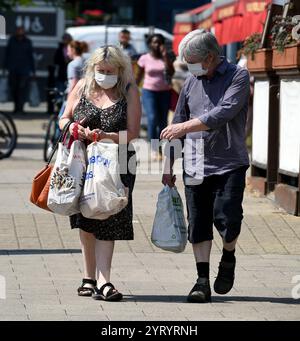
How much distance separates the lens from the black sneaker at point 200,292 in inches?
324

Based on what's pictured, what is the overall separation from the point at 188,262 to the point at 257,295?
1433 millimetres

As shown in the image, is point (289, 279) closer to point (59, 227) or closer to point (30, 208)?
point (59, 227)

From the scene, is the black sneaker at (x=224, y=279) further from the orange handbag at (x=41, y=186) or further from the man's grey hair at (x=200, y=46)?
the man's grey hair at (x=200, y=46)

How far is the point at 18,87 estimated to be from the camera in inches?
1214

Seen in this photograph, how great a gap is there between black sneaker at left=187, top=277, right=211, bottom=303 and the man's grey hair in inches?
56.6

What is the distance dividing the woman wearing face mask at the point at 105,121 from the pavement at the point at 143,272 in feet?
0.91

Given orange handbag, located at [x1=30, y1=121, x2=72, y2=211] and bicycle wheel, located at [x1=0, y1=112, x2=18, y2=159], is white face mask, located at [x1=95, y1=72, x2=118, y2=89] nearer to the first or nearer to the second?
orange handbag, located at [x1=30, y1=121, x2=72, y2=211]

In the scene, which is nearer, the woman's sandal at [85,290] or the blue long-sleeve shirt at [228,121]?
the blue long-sleeve shirt at [228,121]

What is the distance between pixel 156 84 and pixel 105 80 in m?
9.91

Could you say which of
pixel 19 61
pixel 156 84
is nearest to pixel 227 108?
pixel 156 84

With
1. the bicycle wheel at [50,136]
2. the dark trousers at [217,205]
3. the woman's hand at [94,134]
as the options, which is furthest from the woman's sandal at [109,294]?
the bicycle wheel at [50,136]

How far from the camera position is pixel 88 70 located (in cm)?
848

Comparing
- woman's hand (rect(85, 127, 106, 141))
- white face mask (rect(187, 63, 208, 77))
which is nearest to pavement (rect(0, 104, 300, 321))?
woman's hand (rect(85, 127, 106, 141))

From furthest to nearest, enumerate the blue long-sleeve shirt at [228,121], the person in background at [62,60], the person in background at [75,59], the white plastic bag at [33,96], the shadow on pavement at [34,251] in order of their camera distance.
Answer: the white plastic bag at [33,96] < the person in background at [62,60] < the person in background at [75,59] < the shadow on pavement at [34,251] < the blue long-sleeve shirt at [228,121]
